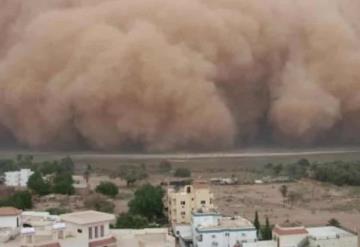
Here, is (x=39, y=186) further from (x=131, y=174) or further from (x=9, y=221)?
(x=9, y=221)

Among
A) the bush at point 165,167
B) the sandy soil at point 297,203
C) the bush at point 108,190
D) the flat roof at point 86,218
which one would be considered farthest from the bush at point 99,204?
the bush at point 165,167

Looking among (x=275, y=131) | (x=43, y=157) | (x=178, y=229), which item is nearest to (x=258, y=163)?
(x=275, y=131)

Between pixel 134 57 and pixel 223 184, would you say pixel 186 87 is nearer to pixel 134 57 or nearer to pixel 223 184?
pixel 134 57

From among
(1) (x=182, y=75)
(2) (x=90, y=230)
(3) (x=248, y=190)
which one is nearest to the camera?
(2) (x=90, y=230)

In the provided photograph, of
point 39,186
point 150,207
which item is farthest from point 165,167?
point 150,207

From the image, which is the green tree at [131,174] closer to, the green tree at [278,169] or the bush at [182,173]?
the bush at [182,173]

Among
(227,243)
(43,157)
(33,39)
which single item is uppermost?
(33,39)

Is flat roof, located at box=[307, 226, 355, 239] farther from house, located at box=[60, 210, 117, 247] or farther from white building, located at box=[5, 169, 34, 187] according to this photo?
white building, located at box=[5, 169, 34, 187]
